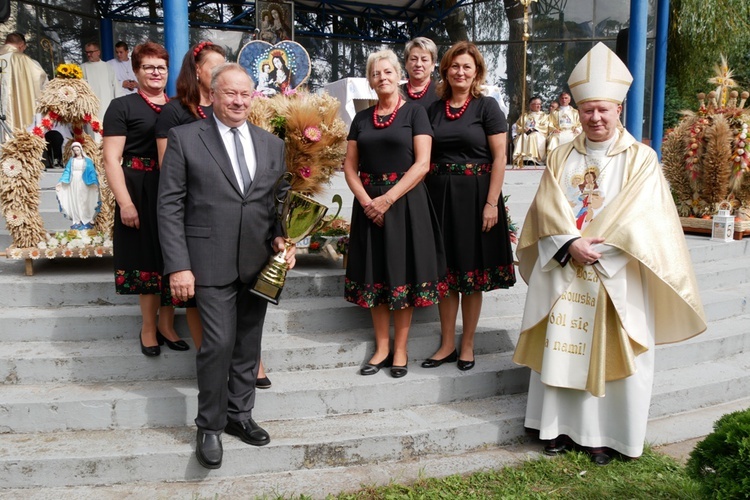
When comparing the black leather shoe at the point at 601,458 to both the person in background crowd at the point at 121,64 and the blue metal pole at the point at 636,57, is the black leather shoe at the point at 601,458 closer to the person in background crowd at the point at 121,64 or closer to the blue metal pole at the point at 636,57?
the blue metal pole at the point at 636,57

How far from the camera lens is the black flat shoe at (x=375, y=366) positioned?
376cm

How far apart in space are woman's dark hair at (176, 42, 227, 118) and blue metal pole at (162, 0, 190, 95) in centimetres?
291

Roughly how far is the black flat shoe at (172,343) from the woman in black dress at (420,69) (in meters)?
2.02

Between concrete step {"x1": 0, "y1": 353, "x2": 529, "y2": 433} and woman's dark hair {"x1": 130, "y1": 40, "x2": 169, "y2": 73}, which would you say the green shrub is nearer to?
concrete step {"x1": 0, "y1": 353, "x2": 529, "y2": 433}

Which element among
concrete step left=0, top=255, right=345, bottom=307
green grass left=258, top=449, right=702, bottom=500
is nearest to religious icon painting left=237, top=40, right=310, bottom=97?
concrete step left=0, top=255, right=345, bottom=307

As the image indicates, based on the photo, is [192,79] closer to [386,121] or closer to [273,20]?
[386,121]

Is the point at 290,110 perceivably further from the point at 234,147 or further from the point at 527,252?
the point at 527,252

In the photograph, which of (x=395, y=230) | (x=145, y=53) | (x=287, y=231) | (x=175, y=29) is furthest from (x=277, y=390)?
(x=175, y=29)

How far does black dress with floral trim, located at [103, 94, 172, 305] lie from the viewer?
352 cm

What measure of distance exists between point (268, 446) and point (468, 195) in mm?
1779

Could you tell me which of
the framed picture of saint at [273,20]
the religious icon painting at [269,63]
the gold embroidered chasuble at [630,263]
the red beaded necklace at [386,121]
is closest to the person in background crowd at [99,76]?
the framed picture of saint at [273,20]

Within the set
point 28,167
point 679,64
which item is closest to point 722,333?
point 28,167

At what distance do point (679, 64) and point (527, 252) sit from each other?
14.8 m

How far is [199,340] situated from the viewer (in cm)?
330
